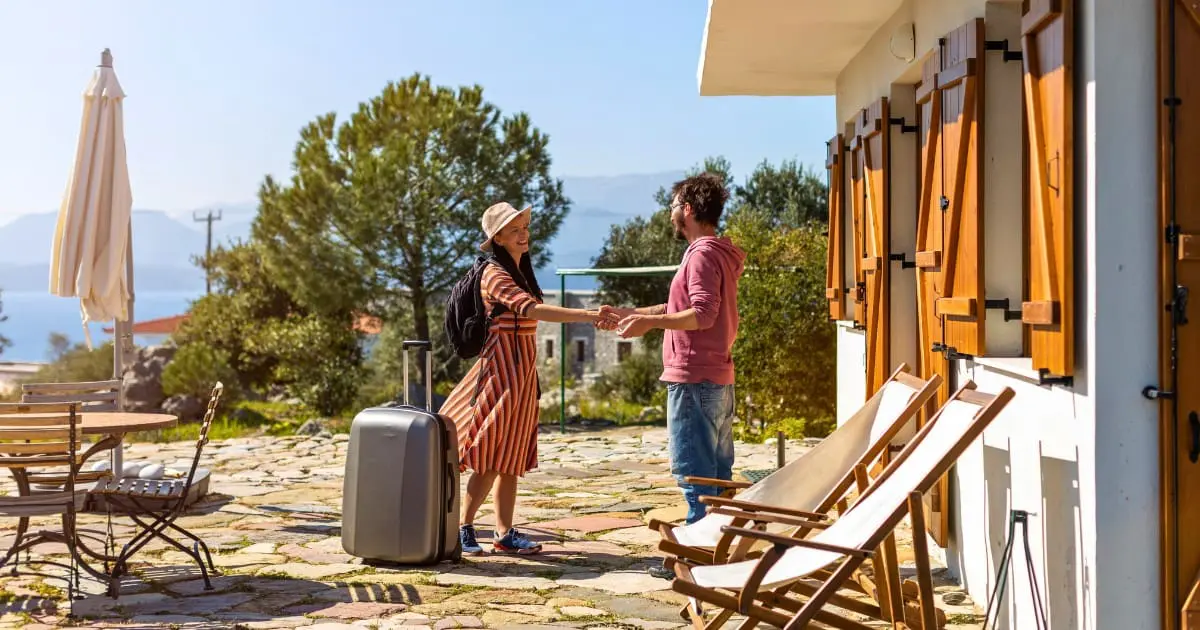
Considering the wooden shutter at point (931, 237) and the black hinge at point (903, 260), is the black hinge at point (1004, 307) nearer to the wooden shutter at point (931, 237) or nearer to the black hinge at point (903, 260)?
the wooden shutter at point (931, 237)

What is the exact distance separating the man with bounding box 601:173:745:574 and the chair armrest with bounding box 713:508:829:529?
974 millimetres

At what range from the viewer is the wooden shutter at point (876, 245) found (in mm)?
5984

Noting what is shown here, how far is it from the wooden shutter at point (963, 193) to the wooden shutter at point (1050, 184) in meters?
0.40

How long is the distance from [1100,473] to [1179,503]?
21cm

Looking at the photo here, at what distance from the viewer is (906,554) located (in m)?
5.66

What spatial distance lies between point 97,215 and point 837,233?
4.52 metres

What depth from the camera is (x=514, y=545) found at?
575 cm

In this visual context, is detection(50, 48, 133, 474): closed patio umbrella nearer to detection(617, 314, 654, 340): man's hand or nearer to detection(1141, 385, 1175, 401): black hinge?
detection(617, 314, 654, 340): man's hand

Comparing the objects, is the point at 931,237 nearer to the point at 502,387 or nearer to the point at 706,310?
the point at 706,310

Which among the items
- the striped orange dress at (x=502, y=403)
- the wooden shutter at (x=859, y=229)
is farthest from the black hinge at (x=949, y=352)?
the wooden shutter at (x=859, y=229)

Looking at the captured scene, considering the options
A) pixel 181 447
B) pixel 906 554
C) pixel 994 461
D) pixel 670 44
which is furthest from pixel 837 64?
pixel 670 44

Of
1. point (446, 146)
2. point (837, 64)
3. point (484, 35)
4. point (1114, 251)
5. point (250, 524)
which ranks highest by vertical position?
point (484, 35)

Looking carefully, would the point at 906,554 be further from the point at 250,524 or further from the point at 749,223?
the point at 749,223

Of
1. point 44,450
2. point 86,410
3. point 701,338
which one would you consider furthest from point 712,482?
point 86,410
